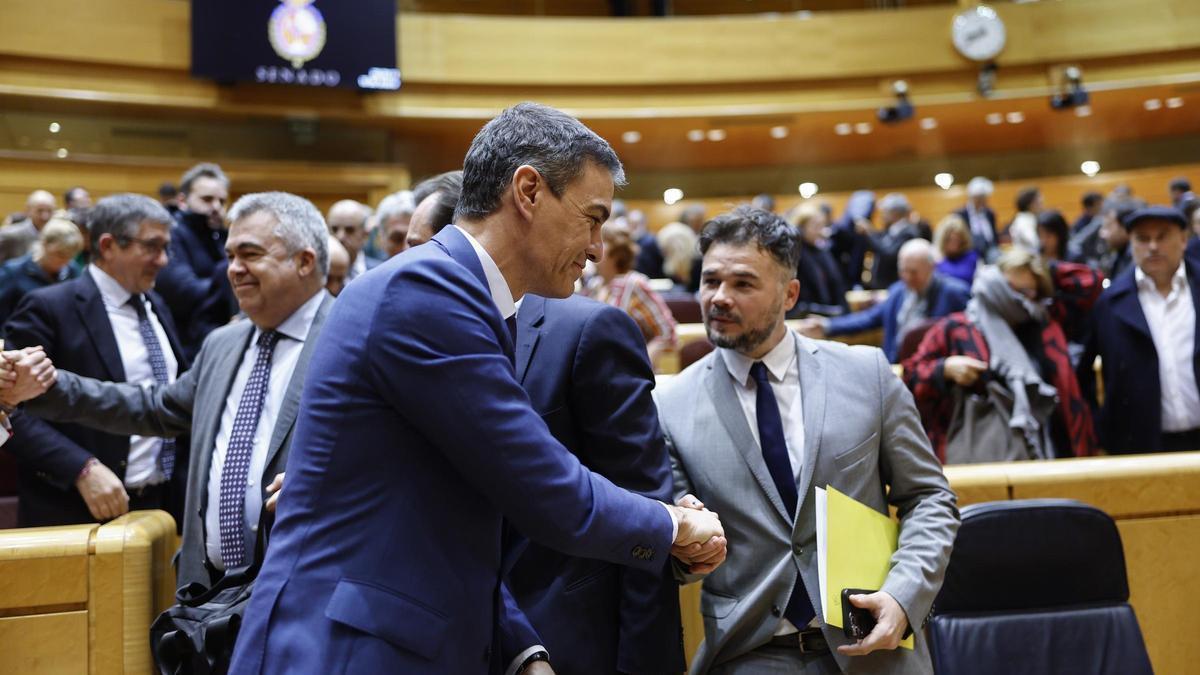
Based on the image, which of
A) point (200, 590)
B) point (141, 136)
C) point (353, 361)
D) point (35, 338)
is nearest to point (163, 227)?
point (35, 338)

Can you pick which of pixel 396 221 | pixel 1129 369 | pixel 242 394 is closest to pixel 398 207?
pixel 396 221

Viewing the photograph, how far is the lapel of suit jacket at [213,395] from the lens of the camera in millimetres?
2256

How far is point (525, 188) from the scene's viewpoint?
1492 millimetres

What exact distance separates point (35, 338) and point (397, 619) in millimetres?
2161

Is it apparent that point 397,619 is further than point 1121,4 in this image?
No

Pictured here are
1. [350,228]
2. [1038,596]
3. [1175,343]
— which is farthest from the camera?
[350,228]

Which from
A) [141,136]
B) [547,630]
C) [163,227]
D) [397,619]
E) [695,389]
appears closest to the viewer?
[397,619]

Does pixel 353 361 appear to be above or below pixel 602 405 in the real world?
above

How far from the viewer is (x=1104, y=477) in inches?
101

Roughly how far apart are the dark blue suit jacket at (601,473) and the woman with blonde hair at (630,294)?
2591 mm

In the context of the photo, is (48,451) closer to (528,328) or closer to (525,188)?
(528,328)

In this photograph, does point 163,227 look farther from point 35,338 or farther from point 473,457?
point 473,457

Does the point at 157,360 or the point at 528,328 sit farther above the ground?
the point at 528,328

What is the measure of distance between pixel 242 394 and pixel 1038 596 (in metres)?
1.77
